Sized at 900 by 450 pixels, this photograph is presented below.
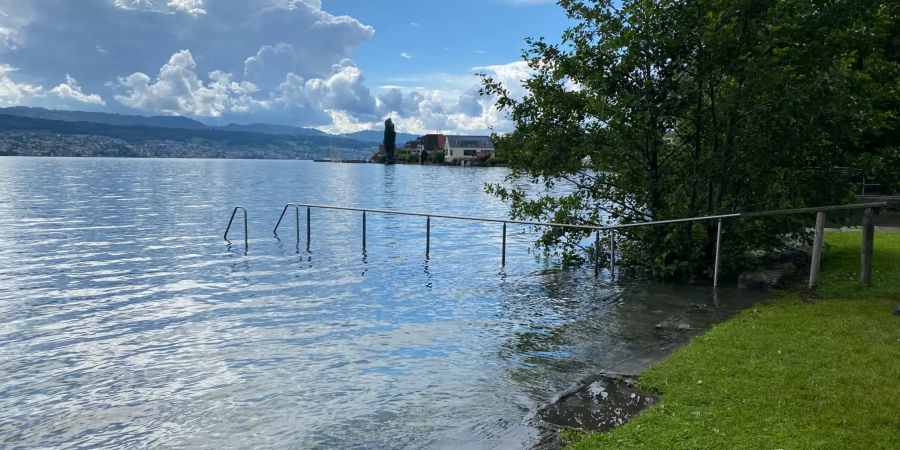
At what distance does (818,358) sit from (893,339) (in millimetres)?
1330

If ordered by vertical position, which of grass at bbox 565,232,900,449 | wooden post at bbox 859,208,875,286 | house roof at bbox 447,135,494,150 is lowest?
grass at bbox 565,232,900,449

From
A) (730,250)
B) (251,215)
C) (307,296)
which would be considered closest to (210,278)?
(307,296)

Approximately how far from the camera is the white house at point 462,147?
190375mm

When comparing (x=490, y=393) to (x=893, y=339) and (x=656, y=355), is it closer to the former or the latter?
(x=656, y=355)

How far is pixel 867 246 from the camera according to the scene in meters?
10.4

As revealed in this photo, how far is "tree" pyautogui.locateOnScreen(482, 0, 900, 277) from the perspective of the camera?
37.0 ft

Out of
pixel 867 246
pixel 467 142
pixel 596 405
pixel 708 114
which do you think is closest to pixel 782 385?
pixel 596 405

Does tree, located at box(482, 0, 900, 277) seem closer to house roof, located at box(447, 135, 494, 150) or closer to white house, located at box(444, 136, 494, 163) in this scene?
white house, located at box(444, 136, 494, 163)

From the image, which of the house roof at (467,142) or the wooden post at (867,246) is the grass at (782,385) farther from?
the house roof at (467,142)

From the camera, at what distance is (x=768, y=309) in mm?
9422

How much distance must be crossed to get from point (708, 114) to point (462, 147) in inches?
7138

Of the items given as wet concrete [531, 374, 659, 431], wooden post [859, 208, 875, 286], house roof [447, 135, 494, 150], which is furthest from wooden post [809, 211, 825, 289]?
house roof [447, 135, 494, 150]

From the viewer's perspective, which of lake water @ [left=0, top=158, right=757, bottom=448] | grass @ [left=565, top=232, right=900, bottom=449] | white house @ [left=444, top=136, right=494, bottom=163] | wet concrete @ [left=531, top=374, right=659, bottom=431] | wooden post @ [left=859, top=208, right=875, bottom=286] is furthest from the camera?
white house @ [left=444, top=136, right=494, bottom=163]

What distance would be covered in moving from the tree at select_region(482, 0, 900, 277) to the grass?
11.7ft
